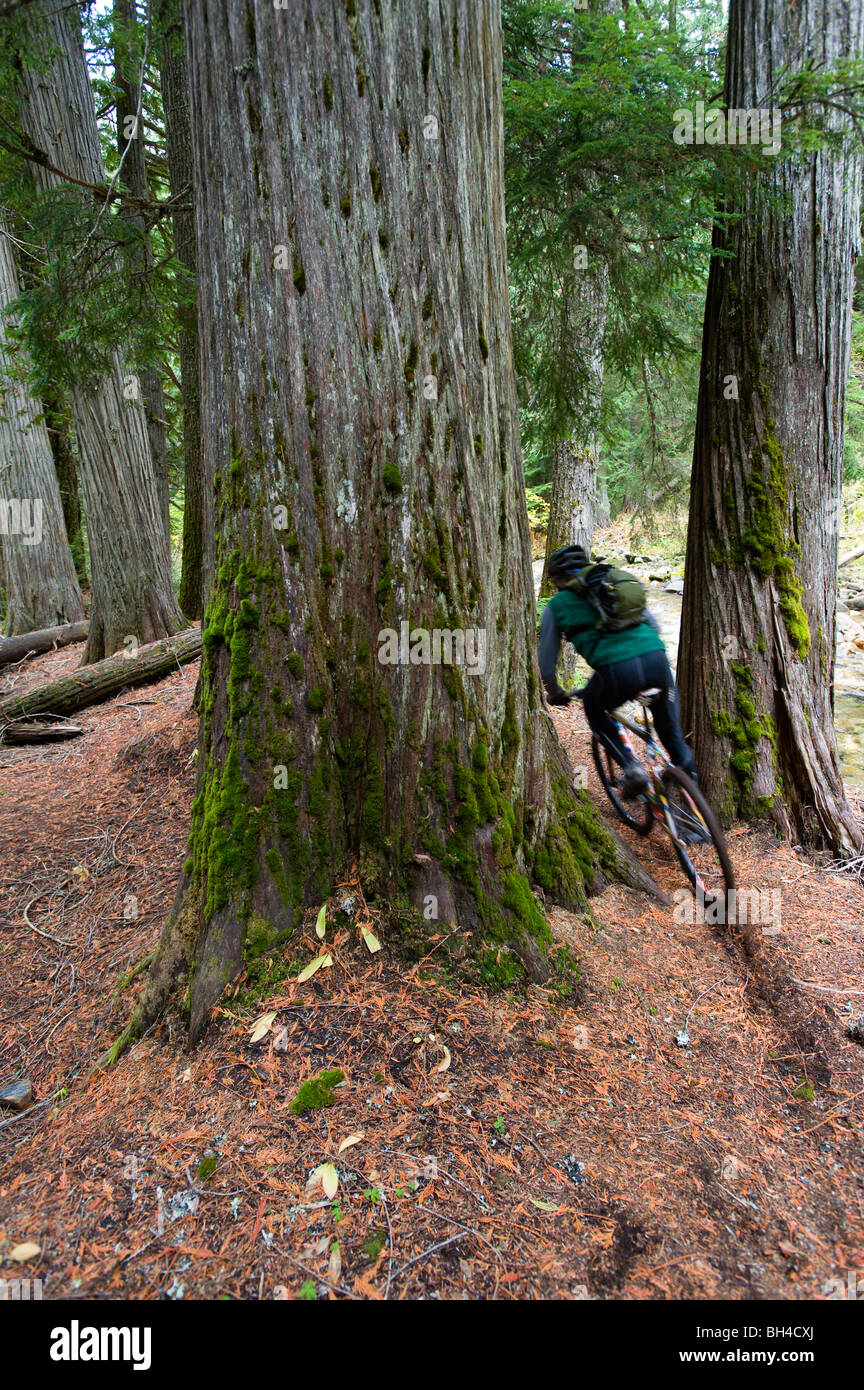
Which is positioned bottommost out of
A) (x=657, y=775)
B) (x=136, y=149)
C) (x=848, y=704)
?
(x=848, y=704)

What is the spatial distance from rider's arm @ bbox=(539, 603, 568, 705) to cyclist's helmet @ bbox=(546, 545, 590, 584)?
0.64ft

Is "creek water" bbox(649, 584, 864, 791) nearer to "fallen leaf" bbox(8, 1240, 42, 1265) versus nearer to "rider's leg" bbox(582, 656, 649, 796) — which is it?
"rider's leg" bbox(582, 656, 649, 796)

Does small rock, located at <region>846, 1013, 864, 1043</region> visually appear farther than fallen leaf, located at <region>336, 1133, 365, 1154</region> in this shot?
Yes

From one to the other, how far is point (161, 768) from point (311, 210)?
12.6 feet

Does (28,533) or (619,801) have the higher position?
(28,533)

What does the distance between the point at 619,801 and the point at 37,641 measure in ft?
27.8

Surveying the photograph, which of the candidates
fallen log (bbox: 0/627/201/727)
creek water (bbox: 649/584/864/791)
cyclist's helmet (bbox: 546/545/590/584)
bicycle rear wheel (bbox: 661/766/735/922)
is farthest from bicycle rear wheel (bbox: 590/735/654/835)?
fallen log (bbox: 0/627/201/727)

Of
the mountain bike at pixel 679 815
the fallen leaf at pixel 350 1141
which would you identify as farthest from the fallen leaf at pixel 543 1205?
the mountain bike at pixel 679 815

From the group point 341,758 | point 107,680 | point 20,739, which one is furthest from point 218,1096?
point 107,680

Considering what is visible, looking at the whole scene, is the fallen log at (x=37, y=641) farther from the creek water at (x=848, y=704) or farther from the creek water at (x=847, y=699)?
the creek water at (x=848, y=704)

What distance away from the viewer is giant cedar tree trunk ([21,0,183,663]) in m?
7.28

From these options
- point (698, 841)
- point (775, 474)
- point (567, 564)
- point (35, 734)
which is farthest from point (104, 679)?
point (775, 474)

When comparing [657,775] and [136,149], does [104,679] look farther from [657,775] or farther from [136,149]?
[136,149]

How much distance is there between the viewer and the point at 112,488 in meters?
7.79
